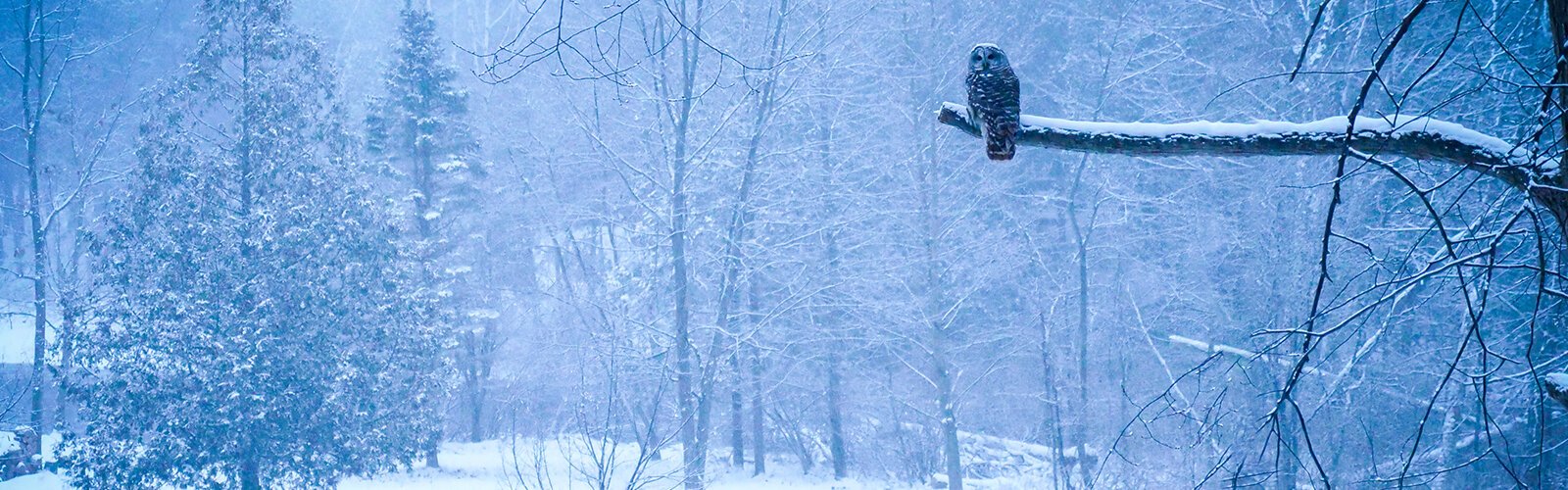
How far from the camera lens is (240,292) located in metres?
10.9

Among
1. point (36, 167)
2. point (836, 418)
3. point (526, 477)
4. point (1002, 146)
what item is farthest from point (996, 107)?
point (36, 167)

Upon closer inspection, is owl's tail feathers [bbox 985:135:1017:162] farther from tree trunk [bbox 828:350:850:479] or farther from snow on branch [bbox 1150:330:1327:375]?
tree trunk [bbox 828:350:850:479]

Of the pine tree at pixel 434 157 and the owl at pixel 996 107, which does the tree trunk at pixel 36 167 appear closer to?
the pine tree at pixel 434 157

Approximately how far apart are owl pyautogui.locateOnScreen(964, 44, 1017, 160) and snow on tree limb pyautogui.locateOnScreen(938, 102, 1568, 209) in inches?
1.2

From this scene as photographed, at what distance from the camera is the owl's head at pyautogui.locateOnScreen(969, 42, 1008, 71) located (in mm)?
1985

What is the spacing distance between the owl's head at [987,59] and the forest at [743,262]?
590 cm

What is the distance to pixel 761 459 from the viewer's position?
1500 centimetres

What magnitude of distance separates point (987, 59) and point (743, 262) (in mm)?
11471

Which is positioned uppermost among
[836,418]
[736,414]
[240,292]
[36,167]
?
A: [36,167]

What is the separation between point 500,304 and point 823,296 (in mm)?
7631

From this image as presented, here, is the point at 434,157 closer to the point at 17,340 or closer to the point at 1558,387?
the point at 17,340

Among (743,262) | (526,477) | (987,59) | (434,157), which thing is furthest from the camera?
(434,157)

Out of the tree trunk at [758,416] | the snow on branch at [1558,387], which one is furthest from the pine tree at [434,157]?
the snow on branch at [1558,387]

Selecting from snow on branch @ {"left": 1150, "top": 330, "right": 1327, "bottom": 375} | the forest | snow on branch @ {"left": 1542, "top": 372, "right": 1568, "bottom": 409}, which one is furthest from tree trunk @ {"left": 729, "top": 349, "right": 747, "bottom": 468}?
snow on branch @ {"left": 1542, "top": 372, "right": 1568, "bottom": 409}
